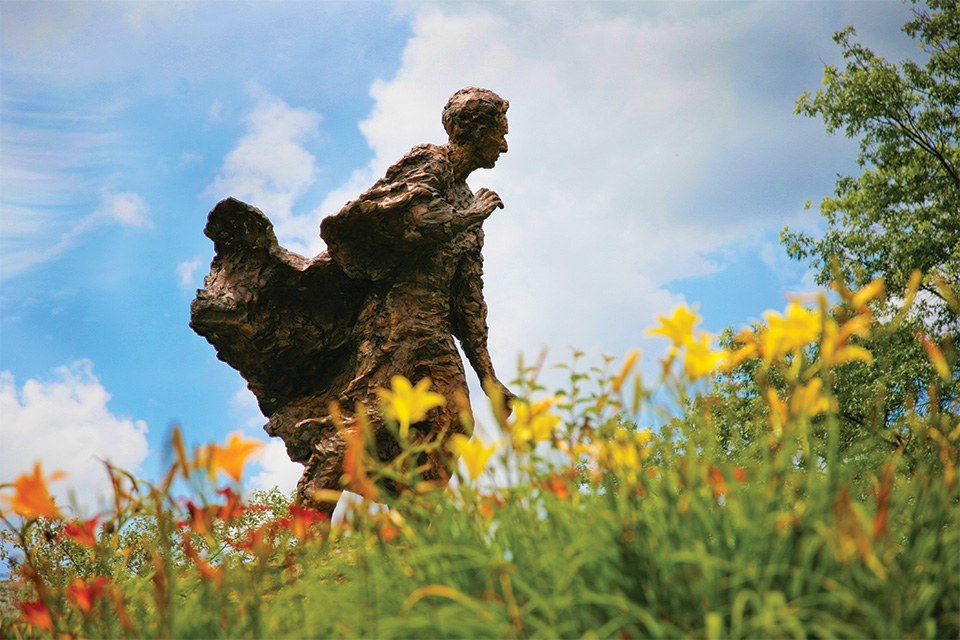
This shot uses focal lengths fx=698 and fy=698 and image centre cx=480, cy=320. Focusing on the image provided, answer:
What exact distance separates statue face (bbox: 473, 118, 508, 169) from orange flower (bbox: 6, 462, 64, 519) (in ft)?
13.3

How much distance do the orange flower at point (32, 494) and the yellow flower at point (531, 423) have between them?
139cm

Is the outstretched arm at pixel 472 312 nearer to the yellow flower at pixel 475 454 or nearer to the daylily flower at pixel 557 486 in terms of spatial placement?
the daylily flower at pixel 557 486

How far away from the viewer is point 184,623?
2170mm

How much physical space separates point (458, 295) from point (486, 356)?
55cm

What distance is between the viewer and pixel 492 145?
5508 millimetres

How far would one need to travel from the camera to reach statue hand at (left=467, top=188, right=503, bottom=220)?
5.12 meters

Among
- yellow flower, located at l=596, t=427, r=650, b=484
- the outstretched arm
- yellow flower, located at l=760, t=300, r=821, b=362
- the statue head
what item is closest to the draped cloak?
the outstretched arm

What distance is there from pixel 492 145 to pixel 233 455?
13.4 ft

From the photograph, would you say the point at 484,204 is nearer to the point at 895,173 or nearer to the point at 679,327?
the point at 679,327

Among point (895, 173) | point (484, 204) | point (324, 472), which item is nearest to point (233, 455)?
point (324, 472)

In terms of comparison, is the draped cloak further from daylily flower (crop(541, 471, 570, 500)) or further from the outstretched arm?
daylily flower (crop(541, 471, 570, 500))

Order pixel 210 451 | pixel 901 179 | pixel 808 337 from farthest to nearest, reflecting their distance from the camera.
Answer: pixel 901 179 → pixel 210 451 → pixel 808 337

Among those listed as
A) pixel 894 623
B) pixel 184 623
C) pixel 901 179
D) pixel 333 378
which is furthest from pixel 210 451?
pixel 901 179

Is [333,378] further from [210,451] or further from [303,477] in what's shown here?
[210,451]
